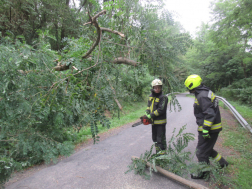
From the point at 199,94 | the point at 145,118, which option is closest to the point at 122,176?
the point at 145,118

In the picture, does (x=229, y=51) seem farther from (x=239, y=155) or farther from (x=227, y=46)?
(x=239, y=155)

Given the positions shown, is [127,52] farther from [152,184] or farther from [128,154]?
[128,154]

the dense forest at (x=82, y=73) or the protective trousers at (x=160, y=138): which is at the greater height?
the dense forest at (x=82, y=73)

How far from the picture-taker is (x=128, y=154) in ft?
14.5

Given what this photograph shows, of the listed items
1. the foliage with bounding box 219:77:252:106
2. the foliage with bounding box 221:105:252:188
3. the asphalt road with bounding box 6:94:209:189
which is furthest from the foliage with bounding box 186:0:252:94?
the asphalt road with bounding box 6:94:209:189

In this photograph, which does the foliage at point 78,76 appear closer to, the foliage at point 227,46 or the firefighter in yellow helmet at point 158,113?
the firefighter in yellow helmet at point 158,113

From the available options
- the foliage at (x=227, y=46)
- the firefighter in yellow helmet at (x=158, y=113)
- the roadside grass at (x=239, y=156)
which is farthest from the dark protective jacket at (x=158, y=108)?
the foliage at (x=227, y=46)

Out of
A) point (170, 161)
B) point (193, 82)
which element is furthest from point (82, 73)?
point (170, 161)

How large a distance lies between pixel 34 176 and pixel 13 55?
314cm

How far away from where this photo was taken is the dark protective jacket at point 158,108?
3629 millimetres

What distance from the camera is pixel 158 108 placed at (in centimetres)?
366

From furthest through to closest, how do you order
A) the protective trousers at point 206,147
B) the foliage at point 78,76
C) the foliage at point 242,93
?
the foliage at point 242,93
the protective trousers at point 206,147
the foliage at point 78,76

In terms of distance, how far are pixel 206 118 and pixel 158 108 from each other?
3.53 feet

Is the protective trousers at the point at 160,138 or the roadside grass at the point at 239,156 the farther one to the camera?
the protective trousers at the point at 160,138
